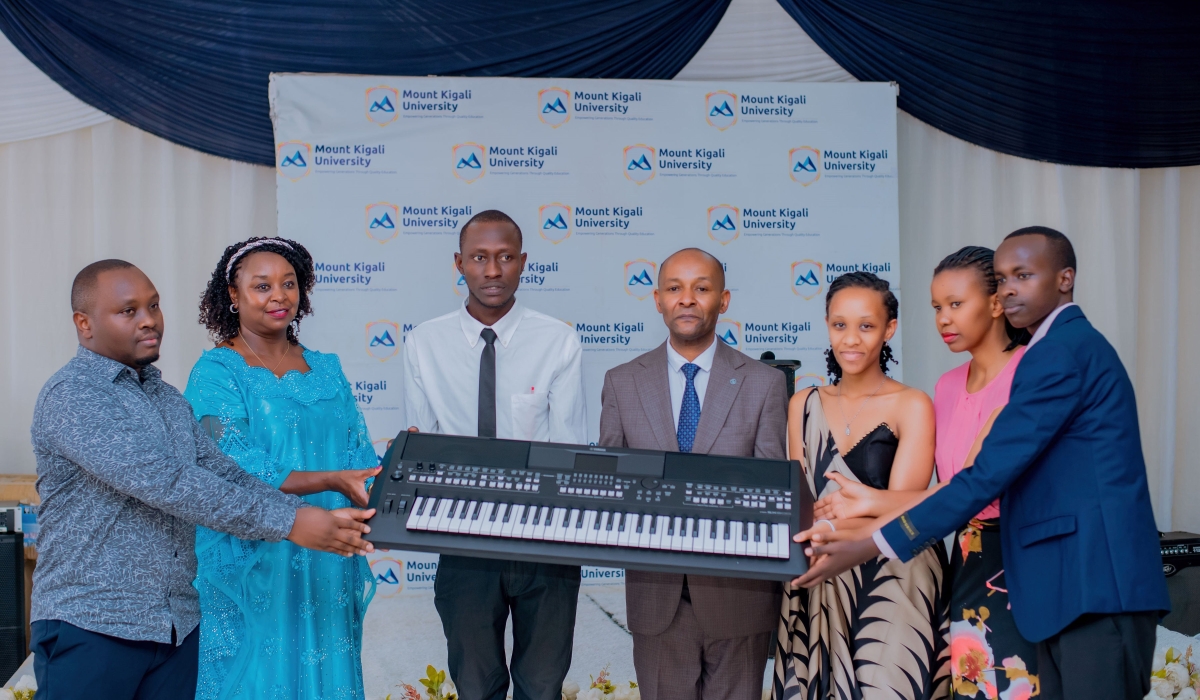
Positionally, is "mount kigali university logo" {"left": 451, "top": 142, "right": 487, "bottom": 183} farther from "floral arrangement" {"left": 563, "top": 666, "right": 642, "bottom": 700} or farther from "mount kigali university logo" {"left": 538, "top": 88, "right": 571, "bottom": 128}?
"floral arrangement" {"left": 563, "top": 666, "right": 642, "bottom": 700}

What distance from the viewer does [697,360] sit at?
98.5 inches

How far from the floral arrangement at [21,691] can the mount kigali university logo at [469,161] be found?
2883mm

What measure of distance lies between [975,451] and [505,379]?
4.44ft

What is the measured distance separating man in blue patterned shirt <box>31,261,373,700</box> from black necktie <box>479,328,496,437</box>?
0.63 m

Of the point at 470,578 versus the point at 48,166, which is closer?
the point at 470,578

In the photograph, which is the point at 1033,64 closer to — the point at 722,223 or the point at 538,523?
the point at 722,223

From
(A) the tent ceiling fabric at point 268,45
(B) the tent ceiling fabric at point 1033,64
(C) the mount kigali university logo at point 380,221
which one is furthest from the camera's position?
(B) the tent ceiling fabric at point 1033,64

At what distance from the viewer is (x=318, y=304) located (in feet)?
A: 15.1

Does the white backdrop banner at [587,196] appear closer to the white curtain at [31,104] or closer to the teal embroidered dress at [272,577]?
the white curtain at [31,104]

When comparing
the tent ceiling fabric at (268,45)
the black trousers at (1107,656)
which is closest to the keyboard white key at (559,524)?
the black trousers at (1107,656)

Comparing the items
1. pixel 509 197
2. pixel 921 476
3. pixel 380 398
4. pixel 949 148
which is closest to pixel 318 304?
pixel 380 398

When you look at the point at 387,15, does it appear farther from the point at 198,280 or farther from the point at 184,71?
the point at 198,280

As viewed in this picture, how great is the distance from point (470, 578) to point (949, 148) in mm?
4019

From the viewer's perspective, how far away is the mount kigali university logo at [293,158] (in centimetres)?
455
